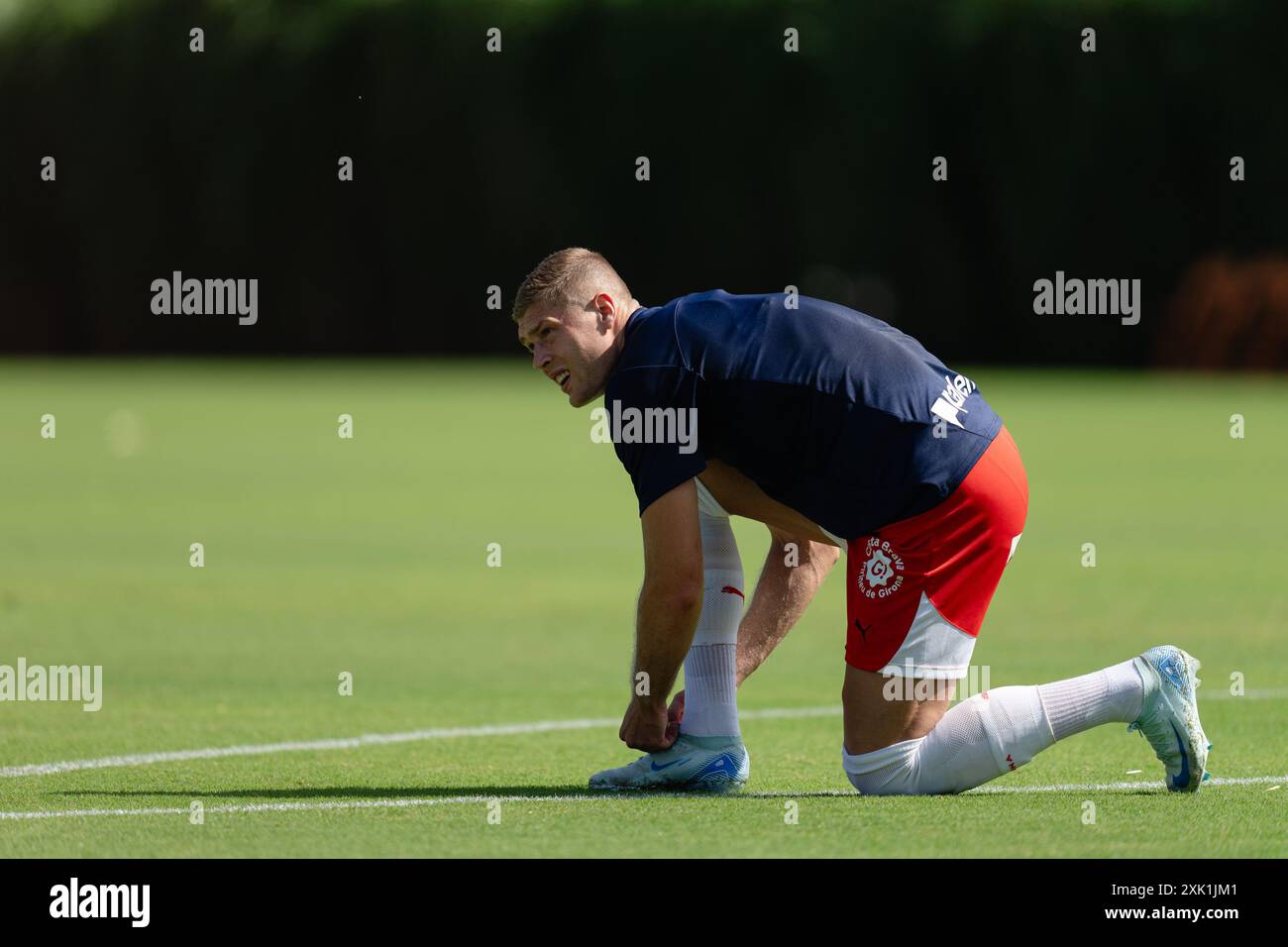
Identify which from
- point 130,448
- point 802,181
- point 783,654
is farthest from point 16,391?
point 783,654

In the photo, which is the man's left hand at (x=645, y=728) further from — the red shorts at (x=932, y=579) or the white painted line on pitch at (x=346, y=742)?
the white painted line on pitch at (x=346, y=742)

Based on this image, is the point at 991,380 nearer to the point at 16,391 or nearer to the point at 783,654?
the point at 16,391

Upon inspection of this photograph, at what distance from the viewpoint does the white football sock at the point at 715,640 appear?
6527 millimetres

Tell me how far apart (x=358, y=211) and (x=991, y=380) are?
1652 centimetres

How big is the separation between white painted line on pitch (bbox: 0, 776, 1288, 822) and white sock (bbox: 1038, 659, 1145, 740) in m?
0.41

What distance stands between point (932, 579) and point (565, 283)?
150 centimetres

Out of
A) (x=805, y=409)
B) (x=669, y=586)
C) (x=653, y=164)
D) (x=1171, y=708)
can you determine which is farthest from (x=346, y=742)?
(x=653, y=164)

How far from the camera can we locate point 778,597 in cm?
698

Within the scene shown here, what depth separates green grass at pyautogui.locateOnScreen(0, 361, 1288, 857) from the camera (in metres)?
5.79

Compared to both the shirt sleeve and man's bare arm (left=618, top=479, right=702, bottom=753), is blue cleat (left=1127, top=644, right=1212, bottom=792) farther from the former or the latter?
the shirt sleeve

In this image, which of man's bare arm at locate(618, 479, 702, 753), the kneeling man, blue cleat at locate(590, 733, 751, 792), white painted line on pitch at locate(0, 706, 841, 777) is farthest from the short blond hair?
white painted line on pitch at locate(0, 706, 841, 777)

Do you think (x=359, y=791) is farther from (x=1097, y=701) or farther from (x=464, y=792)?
(x=1097, y=701)

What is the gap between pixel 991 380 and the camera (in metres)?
35.6

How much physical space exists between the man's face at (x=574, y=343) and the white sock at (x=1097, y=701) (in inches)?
69.2
